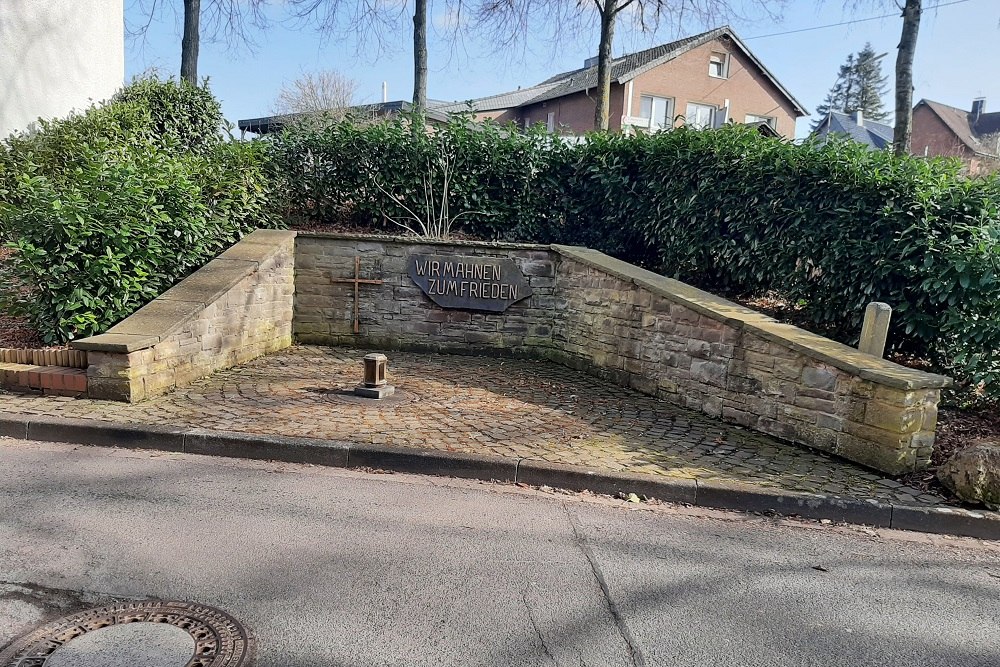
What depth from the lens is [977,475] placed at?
4430 millimetres

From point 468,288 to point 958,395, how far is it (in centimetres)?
517

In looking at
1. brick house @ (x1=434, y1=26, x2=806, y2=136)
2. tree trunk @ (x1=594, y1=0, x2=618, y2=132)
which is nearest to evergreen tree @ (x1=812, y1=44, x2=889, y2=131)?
brick house @ (x1=434, y1=26, x2=806, y2=136)

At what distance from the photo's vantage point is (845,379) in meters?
5.16

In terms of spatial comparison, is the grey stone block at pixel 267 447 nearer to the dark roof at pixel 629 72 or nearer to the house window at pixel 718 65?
the dark roof at pixel 629 72

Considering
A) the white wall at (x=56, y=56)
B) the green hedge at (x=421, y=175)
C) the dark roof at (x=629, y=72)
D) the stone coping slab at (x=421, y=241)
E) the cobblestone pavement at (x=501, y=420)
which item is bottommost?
the cobblestone pavement at (x=501, y=420)

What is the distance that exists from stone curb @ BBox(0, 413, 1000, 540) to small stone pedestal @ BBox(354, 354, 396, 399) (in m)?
1.37

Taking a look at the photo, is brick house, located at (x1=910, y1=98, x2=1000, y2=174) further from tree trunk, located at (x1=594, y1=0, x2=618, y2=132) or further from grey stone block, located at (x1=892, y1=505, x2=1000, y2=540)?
grey stone block, located at (x1=892, y1=505, x2=1000, y2=540)

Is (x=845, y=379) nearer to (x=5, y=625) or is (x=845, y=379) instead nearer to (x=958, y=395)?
(x=958, y=395)

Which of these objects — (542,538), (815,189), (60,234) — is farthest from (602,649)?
(60,234)

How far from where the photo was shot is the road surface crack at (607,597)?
111 inches

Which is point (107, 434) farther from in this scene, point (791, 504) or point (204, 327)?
point (791, 504)

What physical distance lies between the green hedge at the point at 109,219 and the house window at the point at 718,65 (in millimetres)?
32686

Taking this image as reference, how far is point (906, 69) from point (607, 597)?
35.1ft

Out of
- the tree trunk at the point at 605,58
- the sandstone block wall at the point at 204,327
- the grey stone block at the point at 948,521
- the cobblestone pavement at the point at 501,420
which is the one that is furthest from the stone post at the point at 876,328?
the tree trunk at the point at 605,58
